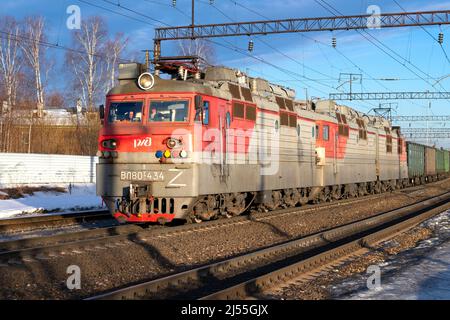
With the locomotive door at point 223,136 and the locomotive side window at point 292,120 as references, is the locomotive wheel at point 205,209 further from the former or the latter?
the locomotive side window at point 292,120

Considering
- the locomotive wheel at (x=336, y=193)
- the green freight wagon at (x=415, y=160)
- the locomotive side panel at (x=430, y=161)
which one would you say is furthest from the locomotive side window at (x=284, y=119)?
the locomotive side panel at (x=430, y=161)

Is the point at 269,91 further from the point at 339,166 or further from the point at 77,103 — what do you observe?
the point at 77,103

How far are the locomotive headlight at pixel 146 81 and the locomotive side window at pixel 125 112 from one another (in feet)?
1.46

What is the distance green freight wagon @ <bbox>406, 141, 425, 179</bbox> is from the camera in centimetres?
4059

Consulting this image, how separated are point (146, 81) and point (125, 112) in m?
0.99

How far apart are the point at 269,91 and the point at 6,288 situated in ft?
41.1

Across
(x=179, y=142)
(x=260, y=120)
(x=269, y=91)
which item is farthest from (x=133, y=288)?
(x=269, y=91)

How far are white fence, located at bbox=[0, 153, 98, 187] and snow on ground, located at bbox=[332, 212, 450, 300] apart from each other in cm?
2304

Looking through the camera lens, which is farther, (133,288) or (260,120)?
(260,120)

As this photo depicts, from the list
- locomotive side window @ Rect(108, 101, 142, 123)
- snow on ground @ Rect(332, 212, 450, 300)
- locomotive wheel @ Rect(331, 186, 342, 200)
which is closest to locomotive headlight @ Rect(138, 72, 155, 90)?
locomotive side window @ Rect(108, 101, 142, 123)

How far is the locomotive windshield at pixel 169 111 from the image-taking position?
43.1 feet

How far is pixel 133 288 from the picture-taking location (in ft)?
23.5

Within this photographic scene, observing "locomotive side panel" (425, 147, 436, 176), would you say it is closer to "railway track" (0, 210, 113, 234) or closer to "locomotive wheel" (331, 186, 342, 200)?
"locomotive wheel" (331, 186, 342, 200)

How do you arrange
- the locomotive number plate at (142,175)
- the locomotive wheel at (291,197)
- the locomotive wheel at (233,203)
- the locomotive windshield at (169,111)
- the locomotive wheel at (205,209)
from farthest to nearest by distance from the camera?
the locomotive wheel at (291,197), the locomotive wheel at (233,203), the locomotive wheel at (205,209), the locomotive windshield at (169,111), the locomotive number plate at (142,175)
